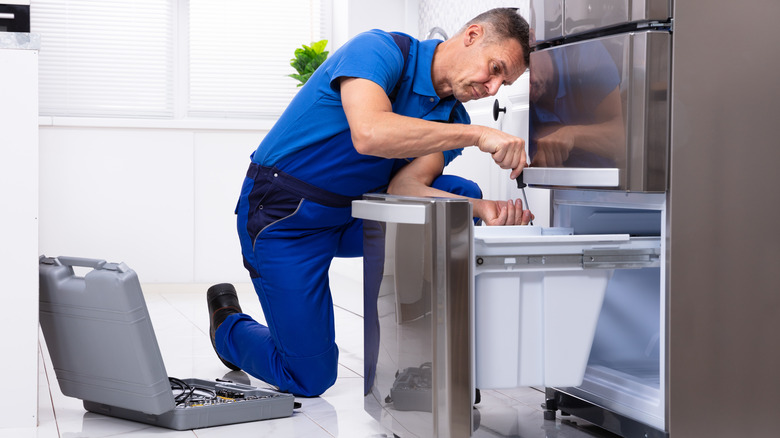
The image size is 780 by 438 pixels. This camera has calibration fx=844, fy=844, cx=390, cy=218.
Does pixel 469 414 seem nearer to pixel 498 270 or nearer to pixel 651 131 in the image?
pixel 498 270

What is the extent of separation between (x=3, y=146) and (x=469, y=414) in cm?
118

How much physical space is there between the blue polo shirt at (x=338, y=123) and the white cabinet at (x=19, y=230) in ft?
1.90

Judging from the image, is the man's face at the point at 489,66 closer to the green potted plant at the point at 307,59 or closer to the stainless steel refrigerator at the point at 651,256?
the stainless steel refrigerator at the point at 651,256

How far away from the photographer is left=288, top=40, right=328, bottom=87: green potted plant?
14.1ft

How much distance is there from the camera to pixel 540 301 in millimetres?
1505

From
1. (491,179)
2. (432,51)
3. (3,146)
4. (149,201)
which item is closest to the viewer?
(3,146)

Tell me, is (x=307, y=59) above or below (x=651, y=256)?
above

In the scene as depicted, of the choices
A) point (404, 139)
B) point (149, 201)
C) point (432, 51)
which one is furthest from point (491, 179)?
point (149, 201)

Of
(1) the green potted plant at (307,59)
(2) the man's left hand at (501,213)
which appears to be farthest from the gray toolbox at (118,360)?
(1) the green potted plant at (307,59)

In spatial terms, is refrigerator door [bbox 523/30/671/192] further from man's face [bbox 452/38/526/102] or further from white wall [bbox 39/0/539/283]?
white wall [bbox 39/0/539/283]

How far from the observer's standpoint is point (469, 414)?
1439 mm

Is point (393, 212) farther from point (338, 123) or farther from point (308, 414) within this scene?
point (308, 414)

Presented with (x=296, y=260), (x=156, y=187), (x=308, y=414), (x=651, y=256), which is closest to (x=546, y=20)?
(x=651, y=256)

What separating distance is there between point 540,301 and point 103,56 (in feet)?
11.5
